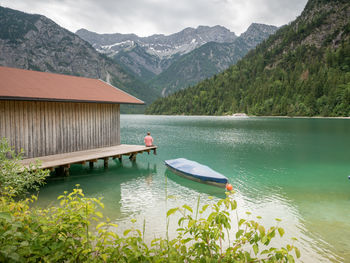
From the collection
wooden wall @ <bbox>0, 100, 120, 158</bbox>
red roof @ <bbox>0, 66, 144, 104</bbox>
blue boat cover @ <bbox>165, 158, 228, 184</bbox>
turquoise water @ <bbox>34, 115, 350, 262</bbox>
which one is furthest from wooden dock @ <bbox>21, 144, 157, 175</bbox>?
blue boat cover @ <bbox>165, 158, 228, 184</bbox>

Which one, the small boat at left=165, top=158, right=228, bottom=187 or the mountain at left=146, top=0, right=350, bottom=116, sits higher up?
the mountain at left=146, top=0, right=350, bottom=116

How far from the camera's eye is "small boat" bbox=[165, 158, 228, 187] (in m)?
14.6

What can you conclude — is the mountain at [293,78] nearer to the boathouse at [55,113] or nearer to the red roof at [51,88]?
the red roof at [51,88]

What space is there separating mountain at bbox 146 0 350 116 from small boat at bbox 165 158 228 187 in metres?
111

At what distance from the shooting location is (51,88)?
56.1ft

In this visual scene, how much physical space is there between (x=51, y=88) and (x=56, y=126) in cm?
264

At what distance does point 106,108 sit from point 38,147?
654 cm

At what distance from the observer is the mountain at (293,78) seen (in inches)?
4628

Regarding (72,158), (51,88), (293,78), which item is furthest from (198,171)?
(293,78)

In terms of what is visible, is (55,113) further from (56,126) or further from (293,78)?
(293,78)

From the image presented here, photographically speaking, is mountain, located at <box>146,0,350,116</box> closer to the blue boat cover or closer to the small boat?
→ the blue boat cover

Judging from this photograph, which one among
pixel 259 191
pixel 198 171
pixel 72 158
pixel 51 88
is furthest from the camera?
pixel 51 88

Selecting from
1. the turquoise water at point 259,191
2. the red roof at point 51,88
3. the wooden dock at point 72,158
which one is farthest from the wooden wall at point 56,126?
the turquoise water at point 259,191

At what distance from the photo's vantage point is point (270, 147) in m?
31.7
